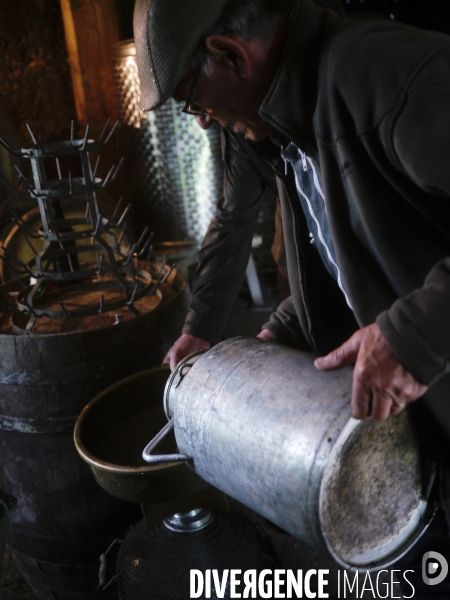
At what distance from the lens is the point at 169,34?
1.43m

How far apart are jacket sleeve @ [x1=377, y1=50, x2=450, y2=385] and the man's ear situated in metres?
0.46

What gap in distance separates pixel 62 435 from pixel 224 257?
1.05 meters

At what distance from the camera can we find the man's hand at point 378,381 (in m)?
1.17

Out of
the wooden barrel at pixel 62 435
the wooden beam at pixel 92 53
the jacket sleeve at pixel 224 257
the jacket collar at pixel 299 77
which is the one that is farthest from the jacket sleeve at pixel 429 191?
the wooden beam at pixel 92 53

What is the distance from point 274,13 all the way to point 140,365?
1.60 metres

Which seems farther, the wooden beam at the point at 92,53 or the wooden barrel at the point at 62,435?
the wooden beam at the point at 92,53

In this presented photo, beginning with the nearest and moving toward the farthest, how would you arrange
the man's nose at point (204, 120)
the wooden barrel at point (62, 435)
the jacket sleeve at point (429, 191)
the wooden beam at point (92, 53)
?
the jacket sleeve at point (429, 191) → the man's nose at point (204, 120) → the wooden barrel at point (62, 435) → the wooden beam at point (92, 53)

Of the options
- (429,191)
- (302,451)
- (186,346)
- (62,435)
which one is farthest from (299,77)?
(62,435)

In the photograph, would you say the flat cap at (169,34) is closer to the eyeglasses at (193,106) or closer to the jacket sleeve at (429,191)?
the eyeglasses at (193,106)

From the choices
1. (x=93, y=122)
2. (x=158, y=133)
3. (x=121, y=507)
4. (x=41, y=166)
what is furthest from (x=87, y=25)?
(x=121, y=507)

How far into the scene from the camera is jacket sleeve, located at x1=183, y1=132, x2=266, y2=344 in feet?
7.63

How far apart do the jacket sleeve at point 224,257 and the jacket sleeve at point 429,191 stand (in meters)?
1.16

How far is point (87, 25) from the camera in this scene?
4.74 m

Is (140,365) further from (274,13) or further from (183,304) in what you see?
(274,13)
